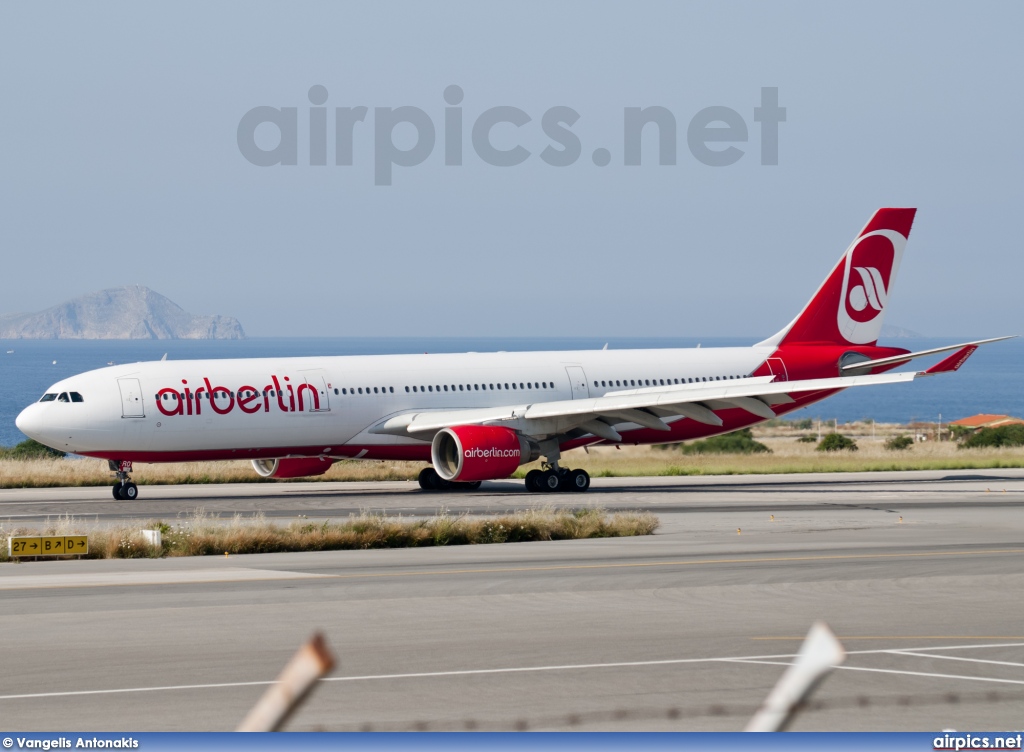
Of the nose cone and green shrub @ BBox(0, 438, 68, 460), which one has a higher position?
the nose cone

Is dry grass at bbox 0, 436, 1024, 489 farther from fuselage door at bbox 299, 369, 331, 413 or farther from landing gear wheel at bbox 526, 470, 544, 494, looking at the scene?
fuselage door at bbox 299, 369, 331, 413

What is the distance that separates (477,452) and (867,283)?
56.1 ft

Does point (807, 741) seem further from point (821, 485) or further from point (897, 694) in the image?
point (821, 485)

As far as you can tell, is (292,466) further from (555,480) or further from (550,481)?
(555,480)

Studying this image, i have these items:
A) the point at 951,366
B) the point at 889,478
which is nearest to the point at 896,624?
Result: the point at 951,366

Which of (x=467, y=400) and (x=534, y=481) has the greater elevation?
(x=467, y=400)

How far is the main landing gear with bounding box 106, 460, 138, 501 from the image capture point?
39656 mm

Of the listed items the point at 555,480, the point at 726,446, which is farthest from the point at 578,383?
the point at 726,446

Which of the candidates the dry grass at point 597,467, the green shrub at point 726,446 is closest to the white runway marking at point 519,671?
the dry grass at point 597,467

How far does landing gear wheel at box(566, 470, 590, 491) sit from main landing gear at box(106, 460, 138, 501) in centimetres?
1193

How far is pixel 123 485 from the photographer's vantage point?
39.9m

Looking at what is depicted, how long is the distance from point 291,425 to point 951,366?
1767 cm

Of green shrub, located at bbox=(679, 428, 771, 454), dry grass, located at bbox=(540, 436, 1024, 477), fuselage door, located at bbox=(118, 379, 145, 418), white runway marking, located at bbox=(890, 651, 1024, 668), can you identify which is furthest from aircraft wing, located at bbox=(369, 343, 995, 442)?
green shrub, located at bbox=(679, 428, 771, 454)

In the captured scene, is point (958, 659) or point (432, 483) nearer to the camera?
point (958, 659)
